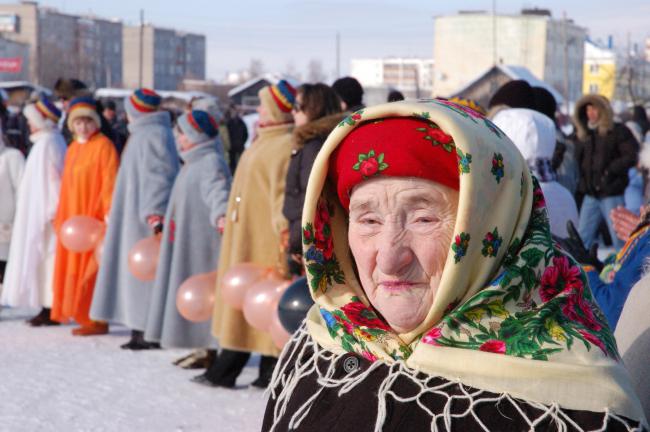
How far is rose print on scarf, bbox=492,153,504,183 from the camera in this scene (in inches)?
90.2

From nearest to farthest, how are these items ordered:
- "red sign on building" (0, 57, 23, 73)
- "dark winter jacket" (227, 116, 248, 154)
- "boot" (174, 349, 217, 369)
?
"boot" (174, 349, 217, 369), "dark winter jacket" (227, 116, 248, 154), "red sign on building" (0, 57, 23, 73)

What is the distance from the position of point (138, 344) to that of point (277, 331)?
8.41 ft

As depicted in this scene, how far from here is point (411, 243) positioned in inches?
94.1

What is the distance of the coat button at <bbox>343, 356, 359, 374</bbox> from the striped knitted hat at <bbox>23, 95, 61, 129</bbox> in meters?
7.54

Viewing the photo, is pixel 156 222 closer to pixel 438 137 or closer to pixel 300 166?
pixel 300 166

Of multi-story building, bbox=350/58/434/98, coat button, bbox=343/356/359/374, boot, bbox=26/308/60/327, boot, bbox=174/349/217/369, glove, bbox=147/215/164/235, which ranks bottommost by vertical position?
boot, bbox=26/308/60/327

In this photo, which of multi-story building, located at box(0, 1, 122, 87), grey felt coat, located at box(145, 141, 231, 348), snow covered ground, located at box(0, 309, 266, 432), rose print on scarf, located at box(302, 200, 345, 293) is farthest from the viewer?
multi-story building, located at box(0, 1, 122, 87)

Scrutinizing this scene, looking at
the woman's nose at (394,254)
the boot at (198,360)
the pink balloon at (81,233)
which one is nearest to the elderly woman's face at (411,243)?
the woman's nose at (394,254)

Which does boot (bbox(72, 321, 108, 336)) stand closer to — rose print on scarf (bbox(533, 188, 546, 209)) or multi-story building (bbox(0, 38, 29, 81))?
rose print on scarf (bbox(533, 188, 546, 209))

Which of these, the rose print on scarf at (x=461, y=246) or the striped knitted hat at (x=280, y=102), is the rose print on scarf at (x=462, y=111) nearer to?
the rose print on scarf at (x=461, y=246)

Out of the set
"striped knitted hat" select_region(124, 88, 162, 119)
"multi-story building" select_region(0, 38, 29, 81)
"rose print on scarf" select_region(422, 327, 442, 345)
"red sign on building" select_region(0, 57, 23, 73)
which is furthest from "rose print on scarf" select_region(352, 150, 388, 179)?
"multi-story building" select_region(0, 38, 29, 81)

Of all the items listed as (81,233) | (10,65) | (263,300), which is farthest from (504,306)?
(10,65)

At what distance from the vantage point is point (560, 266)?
90.0 inches

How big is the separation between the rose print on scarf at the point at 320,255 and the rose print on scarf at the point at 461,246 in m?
0.39
